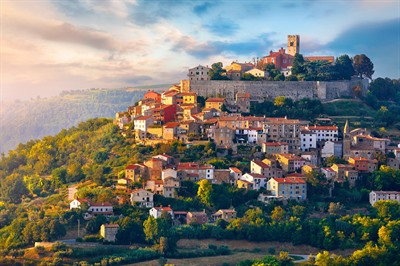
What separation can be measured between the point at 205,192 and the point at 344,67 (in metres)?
24.0

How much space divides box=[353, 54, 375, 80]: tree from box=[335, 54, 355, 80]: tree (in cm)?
236

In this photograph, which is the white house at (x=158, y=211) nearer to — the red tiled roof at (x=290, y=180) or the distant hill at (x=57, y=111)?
the red tiled roof at (x=290, y=180)

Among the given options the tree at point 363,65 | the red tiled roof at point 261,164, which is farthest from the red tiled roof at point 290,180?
the tree at point 363,65

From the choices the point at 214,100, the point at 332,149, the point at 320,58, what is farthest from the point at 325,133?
the point at 320,58

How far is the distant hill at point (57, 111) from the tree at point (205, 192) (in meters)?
52.5

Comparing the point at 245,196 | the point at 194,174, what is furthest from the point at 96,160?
the point at 245,196

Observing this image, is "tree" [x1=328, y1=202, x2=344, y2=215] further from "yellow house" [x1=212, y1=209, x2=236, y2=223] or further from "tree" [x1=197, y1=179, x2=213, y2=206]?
"tree" [x1=197, y1=179, x2=213, y2=206]

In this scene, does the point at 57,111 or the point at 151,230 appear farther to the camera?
the point at 57,111

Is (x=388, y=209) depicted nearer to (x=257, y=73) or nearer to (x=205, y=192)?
(x=205, y=192)

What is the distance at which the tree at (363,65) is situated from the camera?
209ft

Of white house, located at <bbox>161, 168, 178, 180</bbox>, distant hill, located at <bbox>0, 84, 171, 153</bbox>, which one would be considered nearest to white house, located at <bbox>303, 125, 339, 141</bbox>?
white house, located at <bbox>161, 168, 178, 180</bbox>

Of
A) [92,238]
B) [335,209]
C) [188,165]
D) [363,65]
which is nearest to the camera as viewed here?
[92,238]

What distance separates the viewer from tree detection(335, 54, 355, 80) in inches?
2366

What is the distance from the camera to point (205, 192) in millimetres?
41281
